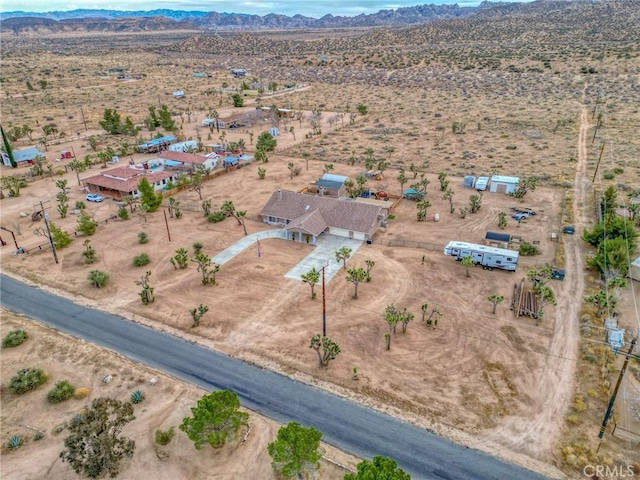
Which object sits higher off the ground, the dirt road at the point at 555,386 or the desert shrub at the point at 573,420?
the desert shrub at the point at 573,420

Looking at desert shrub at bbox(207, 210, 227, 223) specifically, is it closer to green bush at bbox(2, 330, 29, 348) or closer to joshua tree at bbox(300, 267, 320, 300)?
joshua tree at bbox(300, 267, 320, 300)

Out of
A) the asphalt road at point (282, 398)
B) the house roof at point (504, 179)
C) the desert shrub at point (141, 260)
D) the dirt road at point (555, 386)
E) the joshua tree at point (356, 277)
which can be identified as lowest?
the dirt road at point (555, 386)

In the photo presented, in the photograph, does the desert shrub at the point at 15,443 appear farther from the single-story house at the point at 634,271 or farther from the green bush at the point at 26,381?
the single-story house at the point at 634,271

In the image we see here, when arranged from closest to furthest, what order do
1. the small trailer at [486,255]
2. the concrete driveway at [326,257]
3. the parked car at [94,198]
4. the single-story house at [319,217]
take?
the small trailer at [486,255]
the concrete driveway at [326,257]
the single-story house at [319,217]
the parked car at [94,198]

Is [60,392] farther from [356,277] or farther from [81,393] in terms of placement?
[356,277]

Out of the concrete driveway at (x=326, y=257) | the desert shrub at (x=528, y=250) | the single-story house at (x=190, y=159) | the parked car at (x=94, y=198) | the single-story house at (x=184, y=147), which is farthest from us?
the single-story house at (x=184, y=147)

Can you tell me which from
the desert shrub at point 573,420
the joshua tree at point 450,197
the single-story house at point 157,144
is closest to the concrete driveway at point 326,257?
the joshua tree at point 450,197

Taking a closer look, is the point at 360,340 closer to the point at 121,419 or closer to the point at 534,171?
the point at 121,419
